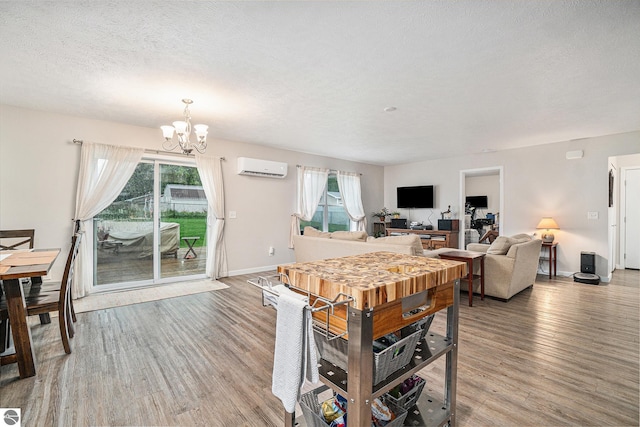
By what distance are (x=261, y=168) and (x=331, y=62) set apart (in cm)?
315

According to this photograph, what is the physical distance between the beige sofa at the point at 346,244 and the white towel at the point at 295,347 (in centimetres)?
256

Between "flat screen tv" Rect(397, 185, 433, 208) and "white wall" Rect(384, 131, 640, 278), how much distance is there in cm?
109

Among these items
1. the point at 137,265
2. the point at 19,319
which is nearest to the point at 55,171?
the point at 137,265

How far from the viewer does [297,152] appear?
6.09 meters

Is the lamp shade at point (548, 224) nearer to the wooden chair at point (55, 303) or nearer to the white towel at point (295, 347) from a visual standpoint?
the white towel at point (295, 347)

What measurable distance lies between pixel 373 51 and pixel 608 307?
13.5 ft

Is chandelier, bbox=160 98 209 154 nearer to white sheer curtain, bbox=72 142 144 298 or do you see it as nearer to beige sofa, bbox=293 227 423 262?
white sheer curtain, bbox=72 142 144 298

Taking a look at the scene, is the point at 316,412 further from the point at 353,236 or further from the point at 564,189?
the point at 564,189

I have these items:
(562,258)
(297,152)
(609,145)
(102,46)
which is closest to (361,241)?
(297,152)

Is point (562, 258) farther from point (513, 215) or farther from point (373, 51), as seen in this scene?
point (373, 51)

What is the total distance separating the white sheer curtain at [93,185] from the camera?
3.85 metres

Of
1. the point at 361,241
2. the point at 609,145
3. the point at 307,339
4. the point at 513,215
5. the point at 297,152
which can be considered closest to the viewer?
the point at 307,339

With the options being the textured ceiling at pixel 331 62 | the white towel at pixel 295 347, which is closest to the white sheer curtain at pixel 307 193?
the textured ceiling at pixel 331 62

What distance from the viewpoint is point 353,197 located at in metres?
7.19
